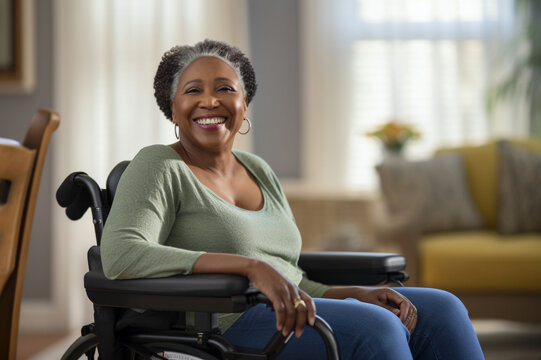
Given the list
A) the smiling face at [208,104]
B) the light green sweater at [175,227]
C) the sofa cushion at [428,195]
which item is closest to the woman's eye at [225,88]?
the smiling face at [208,104]

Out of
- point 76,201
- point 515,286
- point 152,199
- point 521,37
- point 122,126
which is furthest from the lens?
point 521,37

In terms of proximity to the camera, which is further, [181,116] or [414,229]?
[414,229]

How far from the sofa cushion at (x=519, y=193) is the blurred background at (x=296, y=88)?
61 cm

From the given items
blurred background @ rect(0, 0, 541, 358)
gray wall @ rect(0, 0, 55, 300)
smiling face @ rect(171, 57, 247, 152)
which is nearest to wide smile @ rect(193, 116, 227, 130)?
smiling face @ rect(171, 57, 247, 152)

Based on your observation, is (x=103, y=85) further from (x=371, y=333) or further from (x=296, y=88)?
(x=371, y=333)

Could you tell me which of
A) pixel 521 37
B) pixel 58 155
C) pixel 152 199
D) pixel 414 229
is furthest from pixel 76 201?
pixel 521 37

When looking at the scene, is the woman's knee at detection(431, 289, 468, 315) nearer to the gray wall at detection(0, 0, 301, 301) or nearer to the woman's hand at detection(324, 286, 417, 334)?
the woman's hand at detection(324, 286, 417, 334)

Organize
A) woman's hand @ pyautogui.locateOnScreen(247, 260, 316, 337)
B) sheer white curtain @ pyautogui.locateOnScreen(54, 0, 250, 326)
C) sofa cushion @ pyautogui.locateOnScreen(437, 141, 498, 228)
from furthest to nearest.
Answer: sheer white curtain @ pyautogui.locateOnScreen(54, 0, 250, 326)
sofa cushion @ pyautogui.locateOnScreen(437, 141, 498, 228)
woman's hand @ pyautogui.locateOnScreen(247, 260, 316, 337)

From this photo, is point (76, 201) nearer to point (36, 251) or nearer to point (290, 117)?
point (36, 251)

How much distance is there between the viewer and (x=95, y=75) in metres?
4.03

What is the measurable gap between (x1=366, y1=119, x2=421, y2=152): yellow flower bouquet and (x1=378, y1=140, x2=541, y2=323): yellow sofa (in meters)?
0.64

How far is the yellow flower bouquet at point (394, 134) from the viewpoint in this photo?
4.04 m

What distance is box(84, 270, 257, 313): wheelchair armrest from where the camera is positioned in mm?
1198

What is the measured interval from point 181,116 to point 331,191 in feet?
10.0
